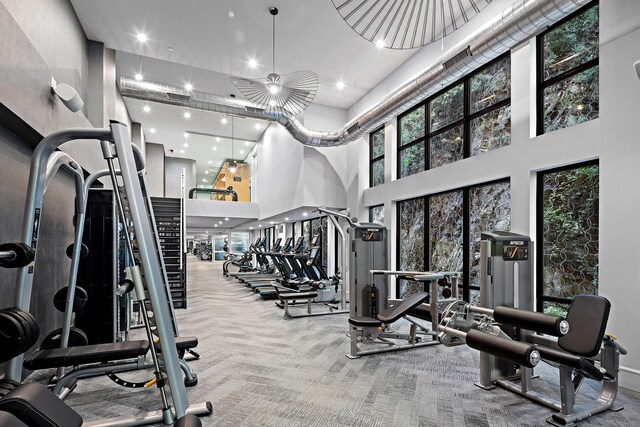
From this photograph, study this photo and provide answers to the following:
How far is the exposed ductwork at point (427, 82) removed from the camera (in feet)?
11.7

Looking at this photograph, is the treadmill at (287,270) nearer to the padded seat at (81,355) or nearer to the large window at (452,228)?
the large window at (452,228)

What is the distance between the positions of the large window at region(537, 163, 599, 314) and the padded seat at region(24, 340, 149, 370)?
14.6 ft

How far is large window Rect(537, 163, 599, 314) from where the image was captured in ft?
12.8

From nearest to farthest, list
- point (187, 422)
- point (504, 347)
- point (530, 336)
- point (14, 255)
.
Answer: point (187, 422), point (14, 255), point (504, 347), point (530, 336)

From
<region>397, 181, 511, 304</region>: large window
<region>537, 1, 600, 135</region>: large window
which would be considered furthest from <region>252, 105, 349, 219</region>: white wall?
<region>537, 1, 600, 135</region>: large window

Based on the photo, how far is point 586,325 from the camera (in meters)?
2.62

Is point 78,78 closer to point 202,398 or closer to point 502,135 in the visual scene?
point 202,398

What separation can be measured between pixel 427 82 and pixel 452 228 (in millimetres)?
2429

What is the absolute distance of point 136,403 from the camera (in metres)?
2.94

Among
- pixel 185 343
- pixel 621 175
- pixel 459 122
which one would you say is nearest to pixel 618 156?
pixel 621 175

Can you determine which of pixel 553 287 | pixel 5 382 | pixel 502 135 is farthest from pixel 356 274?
pixel 5 382

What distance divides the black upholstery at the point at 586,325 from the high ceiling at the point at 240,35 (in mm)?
4721

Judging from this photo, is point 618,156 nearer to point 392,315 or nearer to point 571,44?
point 571,44

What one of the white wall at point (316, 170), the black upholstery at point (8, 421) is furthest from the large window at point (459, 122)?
the black upholstery at point (8, 421)
